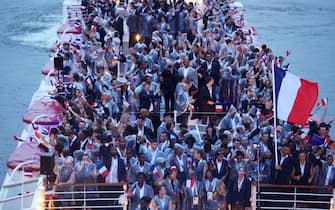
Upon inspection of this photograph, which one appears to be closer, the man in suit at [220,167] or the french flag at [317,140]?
the man in suit at [220,167]

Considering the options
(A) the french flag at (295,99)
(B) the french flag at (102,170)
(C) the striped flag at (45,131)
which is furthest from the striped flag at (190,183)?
(C) the striped flag at (45,131)

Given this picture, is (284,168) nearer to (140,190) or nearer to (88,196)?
(140,190)

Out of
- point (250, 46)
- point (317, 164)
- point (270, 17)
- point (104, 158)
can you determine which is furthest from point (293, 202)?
point (270, 17)

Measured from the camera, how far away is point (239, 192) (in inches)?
591

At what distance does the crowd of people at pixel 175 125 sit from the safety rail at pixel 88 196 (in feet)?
0.28

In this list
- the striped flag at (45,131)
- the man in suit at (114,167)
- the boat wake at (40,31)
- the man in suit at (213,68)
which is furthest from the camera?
the boat wake at (40,31)

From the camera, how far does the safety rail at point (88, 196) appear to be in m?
15.1

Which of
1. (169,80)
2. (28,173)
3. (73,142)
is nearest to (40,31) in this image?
(169,80)

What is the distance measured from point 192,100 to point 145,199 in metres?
5.17

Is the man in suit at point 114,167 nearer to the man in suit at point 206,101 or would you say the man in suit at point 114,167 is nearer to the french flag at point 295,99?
the french flag at point 295,99

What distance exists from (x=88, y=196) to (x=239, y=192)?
8.13ft

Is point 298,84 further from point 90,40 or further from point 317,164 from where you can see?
point 90,40

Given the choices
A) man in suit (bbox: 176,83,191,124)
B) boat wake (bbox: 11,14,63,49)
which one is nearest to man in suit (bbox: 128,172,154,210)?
man in suit (bbox: 176,83,191,124)

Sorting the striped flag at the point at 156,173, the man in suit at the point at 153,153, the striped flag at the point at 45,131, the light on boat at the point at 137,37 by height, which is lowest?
the striped flag at the point at 45,131
